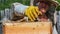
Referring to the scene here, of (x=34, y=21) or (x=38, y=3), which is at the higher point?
(x=38, y=3)

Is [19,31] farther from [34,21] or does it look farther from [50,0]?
[50,0]

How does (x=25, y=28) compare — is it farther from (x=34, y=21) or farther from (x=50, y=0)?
(x=50, y=0)

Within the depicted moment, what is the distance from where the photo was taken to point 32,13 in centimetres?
125

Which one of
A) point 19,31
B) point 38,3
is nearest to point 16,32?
point 19,31

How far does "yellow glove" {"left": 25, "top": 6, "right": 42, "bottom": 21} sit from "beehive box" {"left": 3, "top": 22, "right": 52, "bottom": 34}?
0.27ft

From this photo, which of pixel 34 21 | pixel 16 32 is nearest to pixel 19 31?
pixel 16 32

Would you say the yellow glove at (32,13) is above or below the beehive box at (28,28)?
above

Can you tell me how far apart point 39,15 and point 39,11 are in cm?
4

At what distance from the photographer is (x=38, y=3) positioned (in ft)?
4.45

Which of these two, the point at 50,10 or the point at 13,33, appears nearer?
the point at 13,33

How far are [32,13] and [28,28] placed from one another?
0.12m

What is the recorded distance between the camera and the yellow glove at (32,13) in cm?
124

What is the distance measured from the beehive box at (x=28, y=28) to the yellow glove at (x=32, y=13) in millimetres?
83

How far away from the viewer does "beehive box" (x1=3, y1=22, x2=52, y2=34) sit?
1171mm
